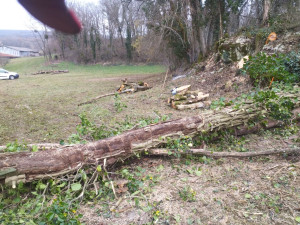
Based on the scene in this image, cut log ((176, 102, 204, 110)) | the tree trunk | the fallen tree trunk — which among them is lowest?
cut log ((176, 102, 204, 110))

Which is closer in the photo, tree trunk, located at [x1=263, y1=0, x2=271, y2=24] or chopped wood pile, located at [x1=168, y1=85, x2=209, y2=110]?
chopped wood pile, located at [x1=168, y1=85, x2=209, y2=110]

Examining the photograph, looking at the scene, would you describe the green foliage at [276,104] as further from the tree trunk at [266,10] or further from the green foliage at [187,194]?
the tree trunk at [266,10]

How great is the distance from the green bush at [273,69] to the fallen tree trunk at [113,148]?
8.64 ft

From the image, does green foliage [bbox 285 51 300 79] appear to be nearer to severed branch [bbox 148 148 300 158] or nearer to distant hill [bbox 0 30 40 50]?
severed branch [bbox 148 148 300 158]

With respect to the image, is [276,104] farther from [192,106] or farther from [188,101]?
[188,101]

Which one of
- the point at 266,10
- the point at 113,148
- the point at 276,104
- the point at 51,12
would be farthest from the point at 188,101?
the point at 266,10

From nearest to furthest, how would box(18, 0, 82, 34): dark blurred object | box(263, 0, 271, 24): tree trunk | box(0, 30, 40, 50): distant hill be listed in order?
box(18, 0, 82, 34): dark blurred object, box(0, 30, 40, 50): distant hill, box(263, 0, 271, 24): tree trunk

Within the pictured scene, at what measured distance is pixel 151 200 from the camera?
2211 mm

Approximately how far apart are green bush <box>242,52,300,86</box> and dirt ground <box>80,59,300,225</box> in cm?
293

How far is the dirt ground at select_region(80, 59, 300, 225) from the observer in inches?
76.7

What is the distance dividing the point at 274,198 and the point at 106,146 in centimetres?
195

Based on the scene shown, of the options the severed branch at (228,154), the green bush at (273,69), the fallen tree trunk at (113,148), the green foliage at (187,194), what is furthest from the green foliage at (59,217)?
the green bush at (273,69)

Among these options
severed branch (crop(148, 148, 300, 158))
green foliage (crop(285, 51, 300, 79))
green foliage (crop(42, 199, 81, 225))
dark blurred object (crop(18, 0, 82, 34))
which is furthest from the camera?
green foliage (crop(285, 51, 300, 79))

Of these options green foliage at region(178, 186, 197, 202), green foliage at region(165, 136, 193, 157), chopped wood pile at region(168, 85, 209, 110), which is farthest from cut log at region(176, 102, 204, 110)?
green foliage at region(178, 186, 197, 202)
